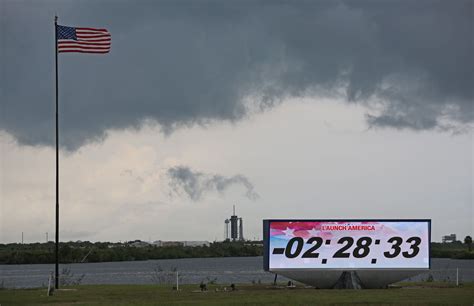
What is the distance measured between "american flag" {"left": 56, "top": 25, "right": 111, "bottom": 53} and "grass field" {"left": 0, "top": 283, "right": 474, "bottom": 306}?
13.1 metres

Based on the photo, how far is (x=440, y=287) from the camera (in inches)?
2057

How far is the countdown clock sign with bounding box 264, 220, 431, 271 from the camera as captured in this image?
51031 millimetres

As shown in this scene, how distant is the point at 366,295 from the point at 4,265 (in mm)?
117528

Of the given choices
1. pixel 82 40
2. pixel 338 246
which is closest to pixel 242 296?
pixel 338 246

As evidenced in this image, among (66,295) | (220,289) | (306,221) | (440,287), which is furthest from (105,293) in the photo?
(440,287)

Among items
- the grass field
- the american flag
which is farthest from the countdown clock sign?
the american flag

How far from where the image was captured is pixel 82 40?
5309cm

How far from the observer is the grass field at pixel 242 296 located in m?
41.7

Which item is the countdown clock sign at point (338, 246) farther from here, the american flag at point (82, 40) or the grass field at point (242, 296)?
the american flag at point (82, 40)

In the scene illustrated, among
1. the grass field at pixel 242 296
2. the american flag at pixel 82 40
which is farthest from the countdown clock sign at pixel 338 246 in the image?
the american flag at pixel 82 40

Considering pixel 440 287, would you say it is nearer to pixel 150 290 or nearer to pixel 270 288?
pixel 270 288

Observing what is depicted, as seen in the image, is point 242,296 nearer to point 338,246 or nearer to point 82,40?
point 338,246

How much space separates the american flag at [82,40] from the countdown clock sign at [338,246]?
43.5ft

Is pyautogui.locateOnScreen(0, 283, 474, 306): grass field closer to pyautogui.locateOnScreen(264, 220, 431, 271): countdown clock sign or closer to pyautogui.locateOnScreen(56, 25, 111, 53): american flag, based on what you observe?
pyautogui.locateOnScreen(264, 220, 431, 271): countdown clock sign
